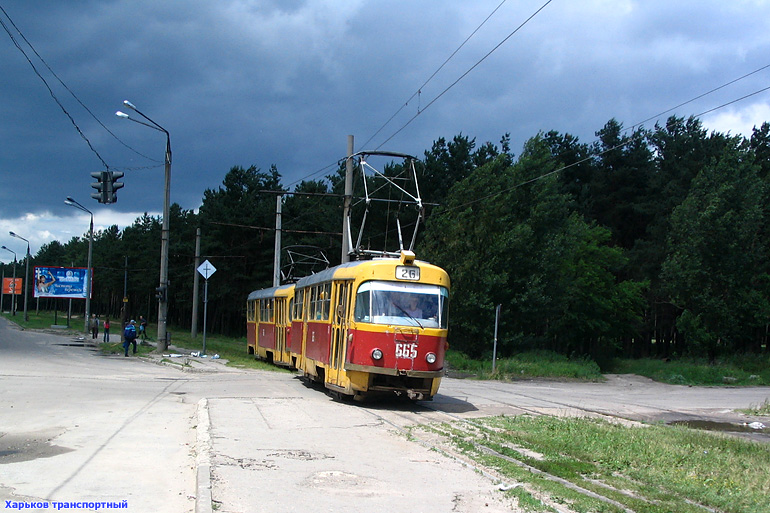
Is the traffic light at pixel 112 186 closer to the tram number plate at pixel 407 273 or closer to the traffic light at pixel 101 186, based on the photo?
the traffic light at pixel 101 186

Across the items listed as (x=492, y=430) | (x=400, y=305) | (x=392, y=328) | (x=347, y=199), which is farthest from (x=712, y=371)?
(x=492, y=430)

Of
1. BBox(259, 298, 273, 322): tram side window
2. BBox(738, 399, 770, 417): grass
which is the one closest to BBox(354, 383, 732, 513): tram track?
BBox(738, 399, 770, 417): grass

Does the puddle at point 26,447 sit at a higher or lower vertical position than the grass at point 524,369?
higher

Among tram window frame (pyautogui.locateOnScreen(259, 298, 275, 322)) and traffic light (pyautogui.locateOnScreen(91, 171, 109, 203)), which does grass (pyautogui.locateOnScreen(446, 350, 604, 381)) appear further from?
traffic light (pyautogui.locateOnScreen(91, 171, 109, 203))

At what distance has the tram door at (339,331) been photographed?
1588cm

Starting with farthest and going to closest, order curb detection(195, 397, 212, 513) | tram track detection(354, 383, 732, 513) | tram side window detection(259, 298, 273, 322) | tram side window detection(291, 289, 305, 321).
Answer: tram side window detection(259, 298, 273, 322) → tram side window detection(291, 289, 305, 321) → tram track detection(354, 383, 732, 513) → curb detection(195, 397, 212, 513)

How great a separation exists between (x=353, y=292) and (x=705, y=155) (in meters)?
51.3

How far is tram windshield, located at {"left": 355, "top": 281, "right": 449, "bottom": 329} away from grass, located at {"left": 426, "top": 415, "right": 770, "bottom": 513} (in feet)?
9.00

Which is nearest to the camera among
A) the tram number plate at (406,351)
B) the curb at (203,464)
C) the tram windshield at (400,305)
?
the curb at (203,464)

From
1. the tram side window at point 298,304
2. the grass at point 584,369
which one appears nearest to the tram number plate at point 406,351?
the tram side window at point 298,304

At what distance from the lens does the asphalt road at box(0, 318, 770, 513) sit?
7027mm

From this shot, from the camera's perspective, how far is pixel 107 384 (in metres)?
19.5

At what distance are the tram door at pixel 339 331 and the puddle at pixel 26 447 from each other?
6545mm

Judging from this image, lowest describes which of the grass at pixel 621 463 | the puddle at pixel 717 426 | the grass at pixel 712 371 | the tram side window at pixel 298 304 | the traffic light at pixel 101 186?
the grass at pixel 712 371
